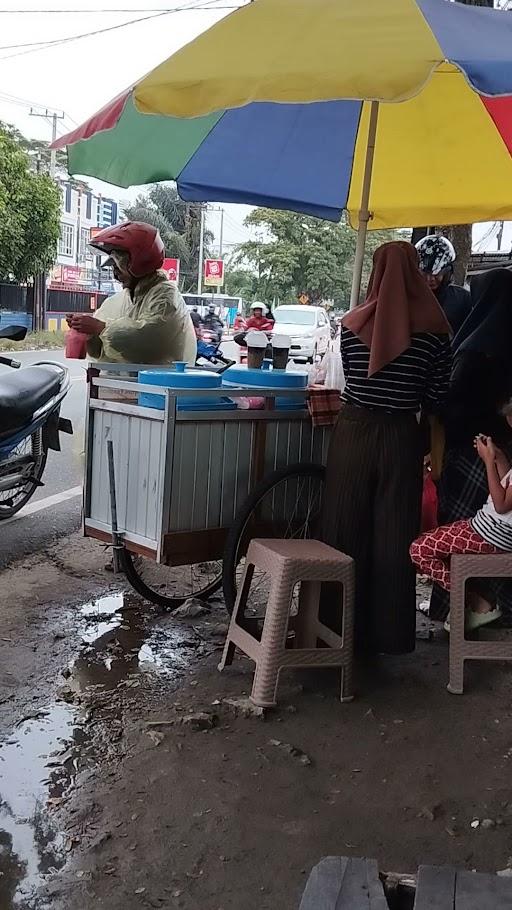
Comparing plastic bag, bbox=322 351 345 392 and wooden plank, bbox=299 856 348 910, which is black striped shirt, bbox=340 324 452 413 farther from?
wooden plank, bbox=299 856 348 910

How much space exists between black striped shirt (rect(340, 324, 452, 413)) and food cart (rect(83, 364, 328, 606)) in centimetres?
46

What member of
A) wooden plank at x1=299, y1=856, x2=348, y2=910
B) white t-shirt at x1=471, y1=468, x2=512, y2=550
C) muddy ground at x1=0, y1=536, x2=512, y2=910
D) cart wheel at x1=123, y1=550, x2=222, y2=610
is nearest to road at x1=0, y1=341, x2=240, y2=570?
cart wheel at x1=123, y1=550, x2=222, y2=610

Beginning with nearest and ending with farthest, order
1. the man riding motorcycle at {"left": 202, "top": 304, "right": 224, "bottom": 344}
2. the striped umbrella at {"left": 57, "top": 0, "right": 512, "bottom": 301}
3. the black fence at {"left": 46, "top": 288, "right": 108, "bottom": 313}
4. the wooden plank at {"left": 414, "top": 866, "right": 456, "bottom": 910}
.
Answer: the wooden plank at {"left": 414, "top": 866, "right": 456, "bottom": 910} < the striped umbrella at {"left": 57, "top": 0, "right": 512, "bottom": 301} < the man riding motorcycle at {"left": 202, "top": 304, "right": 224, "bottom": 344} < the black fence at {"left": 46, "top": 288, "right": 108, "bottom": 313}

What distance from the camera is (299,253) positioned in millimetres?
38844

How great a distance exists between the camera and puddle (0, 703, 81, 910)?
2309 mm

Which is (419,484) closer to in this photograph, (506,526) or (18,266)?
(506,526)

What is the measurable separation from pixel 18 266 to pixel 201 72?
2311 centimetres

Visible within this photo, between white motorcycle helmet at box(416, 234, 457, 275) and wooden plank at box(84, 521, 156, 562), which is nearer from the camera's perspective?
wooden plank at box(84, 521, 156, 562)

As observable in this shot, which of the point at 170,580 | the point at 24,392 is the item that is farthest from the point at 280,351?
the point at 24,392

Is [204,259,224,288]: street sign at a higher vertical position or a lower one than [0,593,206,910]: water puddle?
higher

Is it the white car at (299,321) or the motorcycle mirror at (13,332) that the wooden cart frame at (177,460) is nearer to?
the motorcycle mirror at (13,332)

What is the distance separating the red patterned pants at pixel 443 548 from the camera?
3545 millimetres

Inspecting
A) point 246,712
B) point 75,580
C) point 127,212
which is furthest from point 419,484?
point 127,212

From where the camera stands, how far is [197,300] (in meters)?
35.5
